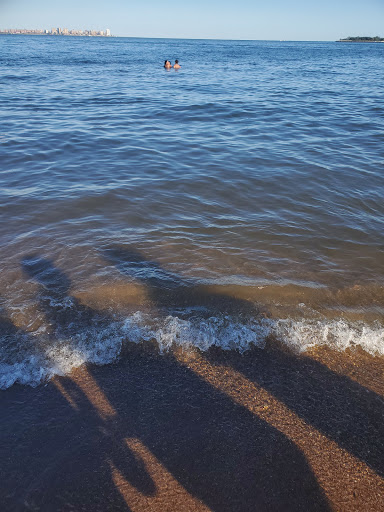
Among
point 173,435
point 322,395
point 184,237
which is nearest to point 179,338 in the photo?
point 173,435

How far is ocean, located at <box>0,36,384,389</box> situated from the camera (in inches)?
155

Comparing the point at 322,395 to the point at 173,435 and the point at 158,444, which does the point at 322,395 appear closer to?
the point at 173,435

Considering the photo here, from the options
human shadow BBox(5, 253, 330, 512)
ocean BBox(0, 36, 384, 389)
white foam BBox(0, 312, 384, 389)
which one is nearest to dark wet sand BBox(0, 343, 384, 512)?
human shadow BBox(5, 253, 330, 512)

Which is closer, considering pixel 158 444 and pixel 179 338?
pixel 158 444

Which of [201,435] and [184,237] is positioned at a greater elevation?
[184,237]

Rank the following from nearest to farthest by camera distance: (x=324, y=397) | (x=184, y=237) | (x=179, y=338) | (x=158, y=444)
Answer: (x=158, y=444)
(x=324, y=397)
(x=179, y=338)
(x=184, y=237)

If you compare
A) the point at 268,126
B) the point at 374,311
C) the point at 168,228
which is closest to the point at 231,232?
the point at 168,228

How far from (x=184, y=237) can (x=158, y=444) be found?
3.71m

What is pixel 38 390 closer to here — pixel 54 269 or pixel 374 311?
pixel 54 269

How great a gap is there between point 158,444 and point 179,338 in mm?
1207

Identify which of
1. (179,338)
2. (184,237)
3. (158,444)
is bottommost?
(158,444)

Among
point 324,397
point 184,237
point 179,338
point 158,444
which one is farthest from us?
point 184,237

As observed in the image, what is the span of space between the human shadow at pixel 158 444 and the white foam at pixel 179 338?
8.4 inches

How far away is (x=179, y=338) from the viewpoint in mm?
3848
